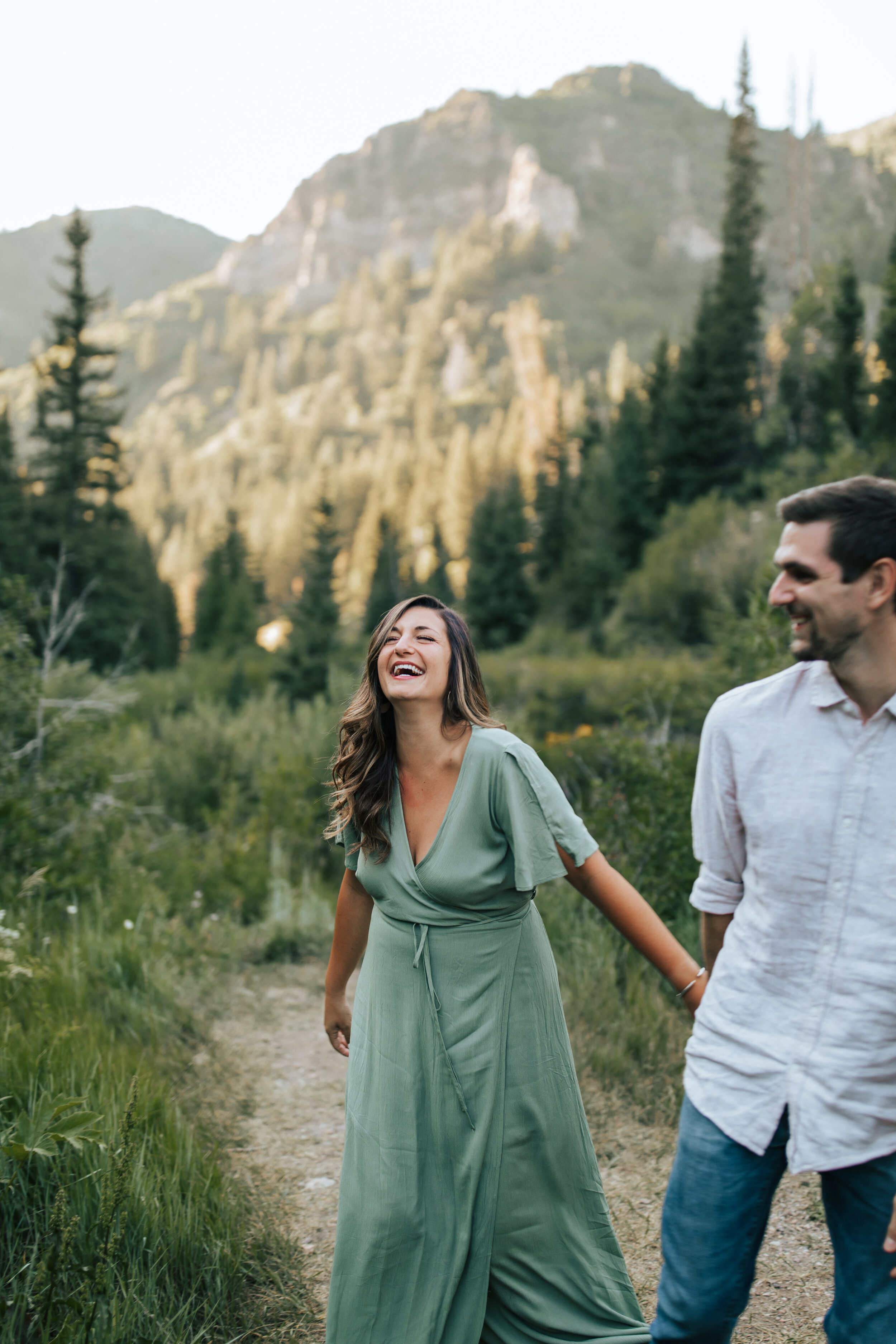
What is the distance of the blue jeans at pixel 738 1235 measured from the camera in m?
1.80

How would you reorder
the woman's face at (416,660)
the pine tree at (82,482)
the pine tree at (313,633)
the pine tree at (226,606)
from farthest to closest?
the pine tree at (226,606) < the pine tree at (313,633) < the pine tree at (82,482) < the woman's face at (416,660)

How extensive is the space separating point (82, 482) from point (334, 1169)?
39489mm

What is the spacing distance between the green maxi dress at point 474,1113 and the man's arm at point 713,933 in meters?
0.36

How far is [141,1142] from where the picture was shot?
3.23m

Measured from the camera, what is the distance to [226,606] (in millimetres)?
55750

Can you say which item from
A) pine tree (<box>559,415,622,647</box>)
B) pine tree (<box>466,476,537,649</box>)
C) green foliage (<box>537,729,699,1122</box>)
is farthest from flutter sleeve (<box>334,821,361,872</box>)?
pine tree (<box>466,476,537,649</box>)

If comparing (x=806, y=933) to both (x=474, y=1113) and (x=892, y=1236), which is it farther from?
(x=474, y=1113)

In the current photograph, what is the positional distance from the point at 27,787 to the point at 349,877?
17.2 ft

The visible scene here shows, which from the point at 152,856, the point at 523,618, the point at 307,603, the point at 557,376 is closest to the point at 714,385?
the point at 523,618

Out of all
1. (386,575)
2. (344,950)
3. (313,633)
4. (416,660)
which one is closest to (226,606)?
(386,575)

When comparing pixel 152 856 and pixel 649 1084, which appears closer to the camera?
pixel 649 1084

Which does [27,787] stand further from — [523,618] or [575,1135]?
[523,618]

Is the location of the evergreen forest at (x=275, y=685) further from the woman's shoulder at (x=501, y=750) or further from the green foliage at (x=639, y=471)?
the woman's shoulder at (x=501, y=750)

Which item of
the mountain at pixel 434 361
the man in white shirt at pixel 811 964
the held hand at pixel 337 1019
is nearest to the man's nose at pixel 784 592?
the man in white shirt at pixel 811 964
